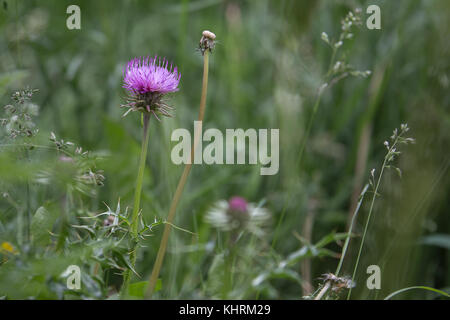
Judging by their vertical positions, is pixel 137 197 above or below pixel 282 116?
below

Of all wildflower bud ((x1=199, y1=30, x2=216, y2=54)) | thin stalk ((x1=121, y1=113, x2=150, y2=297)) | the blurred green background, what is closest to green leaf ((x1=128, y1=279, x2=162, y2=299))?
thin stalk ((x1=121, y1=113, x2=150, y2=297))

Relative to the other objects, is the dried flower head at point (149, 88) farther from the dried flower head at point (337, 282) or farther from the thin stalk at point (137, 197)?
the dried flower head at point (337, 282)

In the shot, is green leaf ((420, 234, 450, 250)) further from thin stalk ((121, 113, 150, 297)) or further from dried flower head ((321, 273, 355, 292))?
thin stalk ((121, 113, 150, 297))

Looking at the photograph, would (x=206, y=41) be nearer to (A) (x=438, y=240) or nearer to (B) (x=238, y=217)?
(B) (x=238, y=217)

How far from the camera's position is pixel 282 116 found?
1691mm

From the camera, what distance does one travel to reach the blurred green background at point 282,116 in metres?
1.19

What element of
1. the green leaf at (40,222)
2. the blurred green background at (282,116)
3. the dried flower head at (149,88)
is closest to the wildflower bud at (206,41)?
the dried flower head at (149,88)

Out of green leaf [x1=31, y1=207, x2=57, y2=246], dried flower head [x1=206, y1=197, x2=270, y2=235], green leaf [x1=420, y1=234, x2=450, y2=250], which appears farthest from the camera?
green leaf [x1=420, y1=234, x2=450, y2=250]

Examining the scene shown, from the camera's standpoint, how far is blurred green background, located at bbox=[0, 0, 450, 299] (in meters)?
1.19

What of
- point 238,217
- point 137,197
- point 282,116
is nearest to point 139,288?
point 137,197

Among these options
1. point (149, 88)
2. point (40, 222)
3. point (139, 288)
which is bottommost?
point (139, 288)
